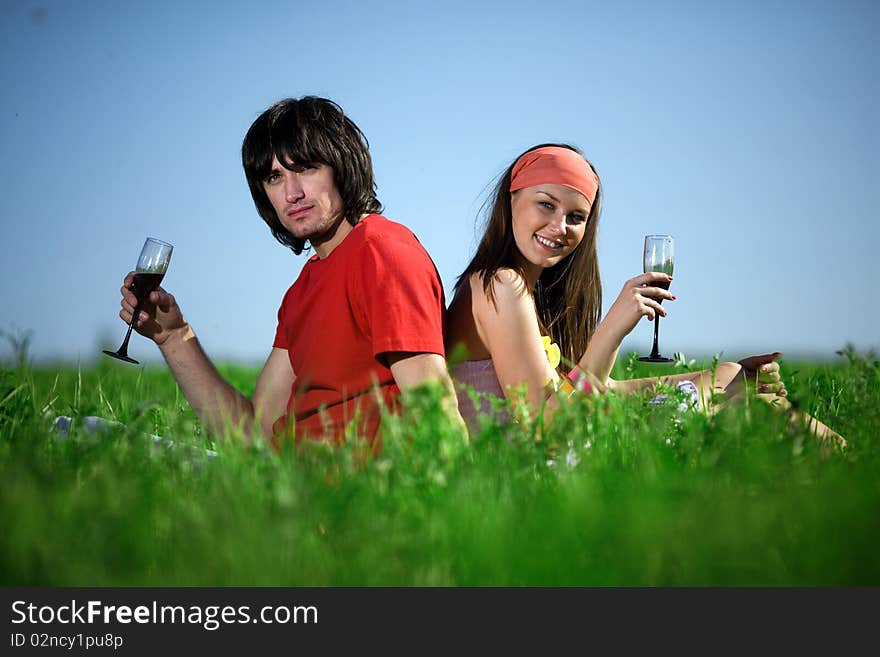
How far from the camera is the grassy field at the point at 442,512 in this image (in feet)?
6.71

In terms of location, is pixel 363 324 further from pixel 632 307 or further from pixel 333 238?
pixel 632 307

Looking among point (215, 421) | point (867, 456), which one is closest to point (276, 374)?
point (215, 421)

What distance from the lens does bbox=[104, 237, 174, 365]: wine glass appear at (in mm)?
3963

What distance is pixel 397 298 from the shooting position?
10.1 ft

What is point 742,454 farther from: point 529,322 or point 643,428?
point 529,322

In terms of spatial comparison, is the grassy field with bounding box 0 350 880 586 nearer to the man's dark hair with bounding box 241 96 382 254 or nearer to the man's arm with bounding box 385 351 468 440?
the man's arm with bounding box 385 351 468 440


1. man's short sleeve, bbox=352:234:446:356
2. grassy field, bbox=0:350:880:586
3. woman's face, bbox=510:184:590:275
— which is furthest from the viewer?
woman's face, bbox=510:184:590:275

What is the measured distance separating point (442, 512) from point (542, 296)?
2.46m

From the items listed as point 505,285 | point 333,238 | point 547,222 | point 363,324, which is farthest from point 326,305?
point 547,222

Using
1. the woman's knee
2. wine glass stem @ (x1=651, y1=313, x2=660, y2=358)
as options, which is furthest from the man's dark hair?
the woman's knee

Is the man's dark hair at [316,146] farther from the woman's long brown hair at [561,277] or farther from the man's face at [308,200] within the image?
the woman's long brown hair at [561,277]

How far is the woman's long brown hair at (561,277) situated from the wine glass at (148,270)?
1471mm

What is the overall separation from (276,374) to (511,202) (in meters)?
1.45

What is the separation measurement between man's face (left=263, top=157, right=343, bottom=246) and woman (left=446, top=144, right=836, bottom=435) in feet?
2.46
